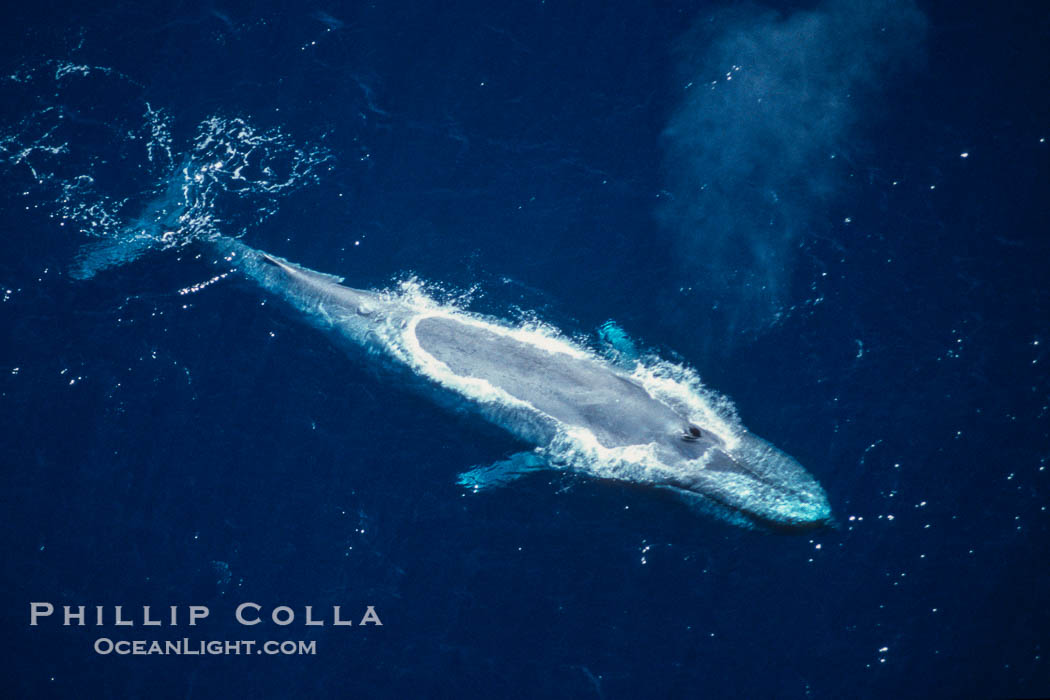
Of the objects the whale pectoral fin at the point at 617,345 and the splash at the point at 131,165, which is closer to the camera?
the whale pectoral fin at the point at 617,345

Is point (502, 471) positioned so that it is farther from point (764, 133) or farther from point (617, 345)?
point (764, 133)

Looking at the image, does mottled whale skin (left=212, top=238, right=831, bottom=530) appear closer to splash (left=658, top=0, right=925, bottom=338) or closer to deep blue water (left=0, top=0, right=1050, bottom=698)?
deep blue water (left=0, top=0, right=1050, bottom=698)

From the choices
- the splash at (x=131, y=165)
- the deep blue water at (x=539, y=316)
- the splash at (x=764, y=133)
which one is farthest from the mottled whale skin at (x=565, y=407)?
the splash at (x=764, y=133)

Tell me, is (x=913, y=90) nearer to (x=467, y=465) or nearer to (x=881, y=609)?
(x=881, y=609)

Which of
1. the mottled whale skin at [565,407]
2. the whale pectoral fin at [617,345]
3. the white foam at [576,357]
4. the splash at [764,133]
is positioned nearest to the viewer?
the mottled whale skin at [565,407]

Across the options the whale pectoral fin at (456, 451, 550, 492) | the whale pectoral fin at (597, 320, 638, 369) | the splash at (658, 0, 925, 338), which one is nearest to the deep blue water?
the splash at (658, 0, 925, 338)

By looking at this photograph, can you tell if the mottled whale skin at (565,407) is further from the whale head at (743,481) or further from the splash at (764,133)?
the splash at (764,133)

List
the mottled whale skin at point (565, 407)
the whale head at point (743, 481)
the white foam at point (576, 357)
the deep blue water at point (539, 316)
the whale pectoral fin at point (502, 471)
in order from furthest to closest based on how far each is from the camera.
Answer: the whale pectoral fin at point (502, 471)
the white foam at point (576, 357)
the mottled whale skin at point (565, 407)
the whale head at point (743, 481)
the deep blue water at point (539, 316)
